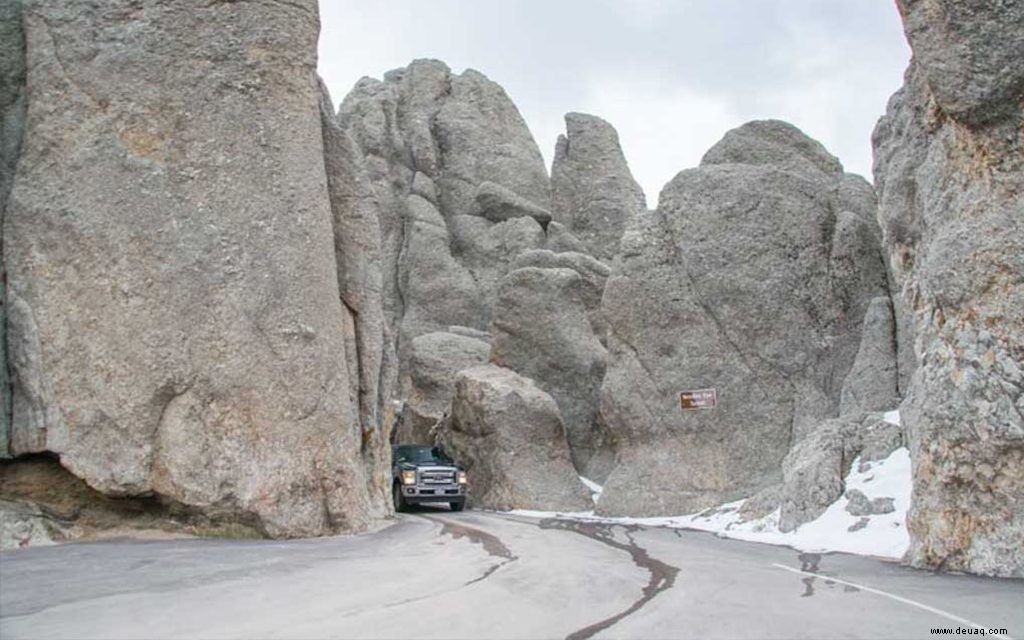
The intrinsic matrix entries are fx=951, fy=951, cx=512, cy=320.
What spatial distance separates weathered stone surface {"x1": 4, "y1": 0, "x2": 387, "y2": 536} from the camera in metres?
16.6

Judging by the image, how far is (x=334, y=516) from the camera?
1794 centimetres

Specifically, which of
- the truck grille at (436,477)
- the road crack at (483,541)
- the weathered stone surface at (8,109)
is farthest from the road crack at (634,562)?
the weathered stone surface at (8,109)

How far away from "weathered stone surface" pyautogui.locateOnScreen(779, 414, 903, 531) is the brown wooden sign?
17.2 feet

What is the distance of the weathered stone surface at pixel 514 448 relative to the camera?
29.4 metres

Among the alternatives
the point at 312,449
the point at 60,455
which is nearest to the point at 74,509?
the point at 60,455

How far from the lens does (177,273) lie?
17.1 metres

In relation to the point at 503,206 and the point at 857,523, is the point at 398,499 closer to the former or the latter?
the point at 857,523

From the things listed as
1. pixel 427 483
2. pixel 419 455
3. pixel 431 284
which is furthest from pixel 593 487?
pixel 431 284

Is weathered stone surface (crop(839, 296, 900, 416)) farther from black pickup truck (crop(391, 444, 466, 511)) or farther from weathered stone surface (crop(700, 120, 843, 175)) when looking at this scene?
black pickup truck (crop(391, 444, 466, 511))

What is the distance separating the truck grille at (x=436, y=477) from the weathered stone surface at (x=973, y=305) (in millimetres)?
15457

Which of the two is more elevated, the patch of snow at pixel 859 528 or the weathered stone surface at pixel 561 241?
the weathered stone surface at pixel 561 241

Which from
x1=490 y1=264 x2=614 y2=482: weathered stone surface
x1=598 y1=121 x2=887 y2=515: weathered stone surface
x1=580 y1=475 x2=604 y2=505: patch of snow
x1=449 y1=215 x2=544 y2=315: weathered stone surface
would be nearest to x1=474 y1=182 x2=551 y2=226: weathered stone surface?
x1=449 y1=215 x2=544 y2=315: weathered stone surface

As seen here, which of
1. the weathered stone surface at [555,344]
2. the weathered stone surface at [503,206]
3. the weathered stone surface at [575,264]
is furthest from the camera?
the weathered stone surface at [503,206]

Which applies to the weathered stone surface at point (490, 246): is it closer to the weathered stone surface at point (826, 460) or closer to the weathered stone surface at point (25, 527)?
the weathered stone surface at point (826, 460)
